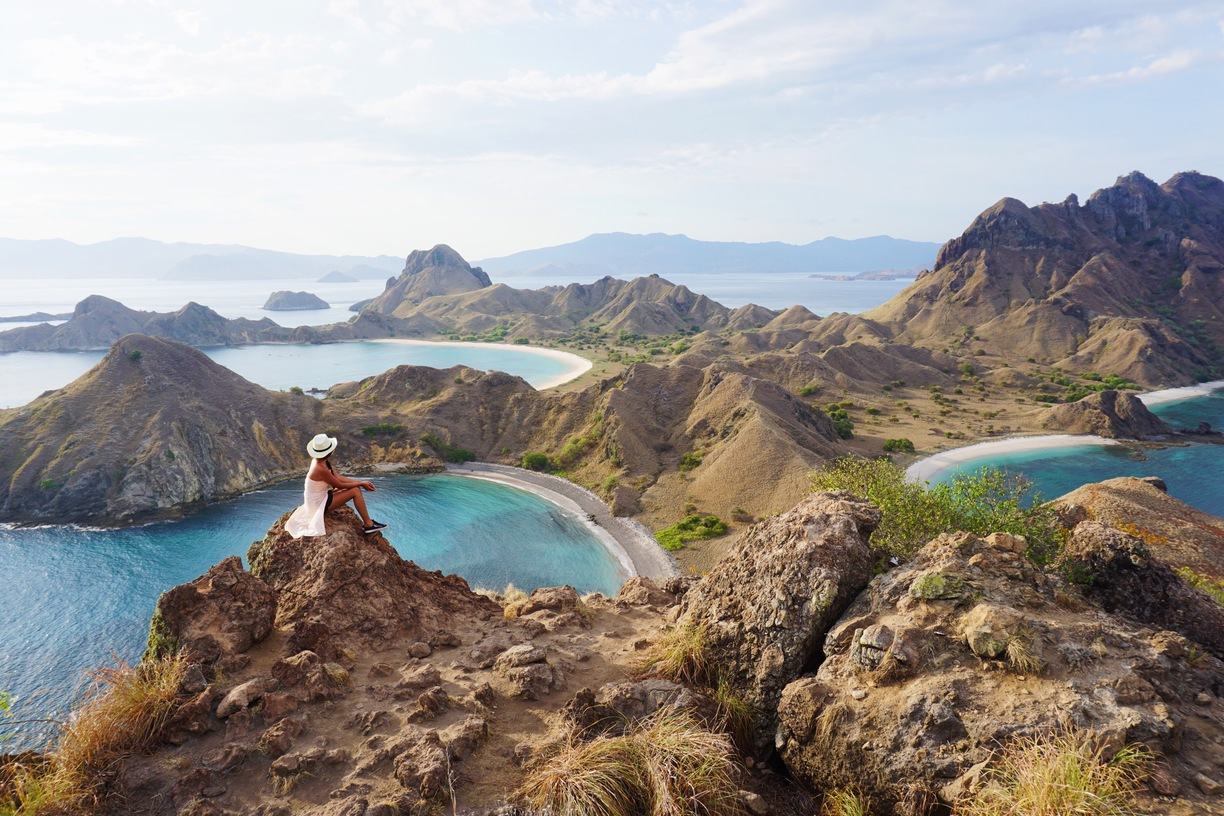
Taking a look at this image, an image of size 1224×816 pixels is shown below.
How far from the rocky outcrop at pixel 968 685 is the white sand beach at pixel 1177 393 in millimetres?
133467

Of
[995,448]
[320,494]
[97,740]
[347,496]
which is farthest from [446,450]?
[995,448]

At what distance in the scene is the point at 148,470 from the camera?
6431 cm

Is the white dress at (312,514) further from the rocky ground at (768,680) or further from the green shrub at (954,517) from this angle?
the green shrub at (954,517)

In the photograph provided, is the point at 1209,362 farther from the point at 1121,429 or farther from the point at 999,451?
the point at 999,451

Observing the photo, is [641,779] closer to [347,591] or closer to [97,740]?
[97,740]

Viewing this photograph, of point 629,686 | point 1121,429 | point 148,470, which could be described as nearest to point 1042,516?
point 629,686

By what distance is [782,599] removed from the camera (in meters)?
10.3

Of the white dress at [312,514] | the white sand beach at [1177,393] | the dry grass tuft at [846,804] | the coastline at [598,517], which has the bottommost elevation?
the white sand beach at [1177,393]

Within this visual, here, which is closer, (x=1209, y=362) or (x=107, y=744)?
(x=107, y=744)

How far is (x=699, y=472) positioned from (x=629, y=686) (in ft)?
171

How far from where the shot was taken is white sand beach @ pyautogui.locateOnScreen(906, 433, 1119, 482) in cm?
6912

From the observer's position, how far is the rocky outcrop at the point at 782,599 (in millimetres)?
9867

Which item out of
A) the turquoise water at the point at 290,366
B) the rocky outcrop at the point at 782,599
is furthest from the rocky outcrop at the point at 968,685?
the turquoise water at the point at 290,366

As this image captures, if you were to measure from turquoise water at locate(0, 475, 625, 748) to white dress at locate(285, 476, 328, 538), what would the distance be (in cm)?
3088
